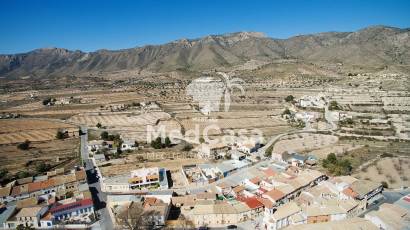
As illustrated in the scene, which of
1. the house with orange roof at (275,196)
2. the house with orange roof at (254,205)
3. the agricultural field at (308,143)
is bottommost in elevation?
the house with orange roof at (254,205)

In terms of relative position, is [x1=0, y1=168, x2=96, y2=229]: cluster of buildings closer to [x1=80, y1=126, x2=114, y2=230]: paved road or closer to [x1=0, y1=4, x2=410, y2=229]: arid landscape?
[x1=0, y1=4, x2=410, y2=229]: arid landscape

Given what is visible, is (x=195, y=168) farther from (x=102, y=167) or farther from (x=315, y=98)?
(x=315, y=98)

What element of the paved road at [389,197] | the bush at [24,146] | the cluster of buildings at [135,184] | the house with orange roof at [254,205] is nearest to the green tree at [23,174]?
the cluster of buildings at [135,184]

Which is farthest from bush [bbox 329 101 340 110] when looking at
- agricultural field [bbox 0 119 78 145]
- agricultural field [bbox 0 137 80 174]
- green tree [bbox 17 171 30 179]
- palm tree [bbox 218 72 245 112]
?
green tree [bbox 17 171 30 179]

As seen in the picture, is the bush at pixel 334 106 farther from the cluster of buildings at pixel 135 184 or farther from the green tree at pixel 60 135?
the green tree at pixel 60 135

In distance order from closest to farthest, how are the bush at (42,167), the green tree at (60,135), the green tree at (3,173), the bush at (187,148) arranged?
Answer: the green tree at (3,173)
the bush at (42,167)
the bush at (187,148)
the green tree at (60,135)

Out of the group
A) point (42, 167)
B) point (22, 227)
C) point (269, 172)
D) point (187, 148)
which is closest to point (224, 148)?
point (187, 148)

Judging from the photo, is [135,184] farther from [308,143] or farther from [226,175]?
[308,143]
